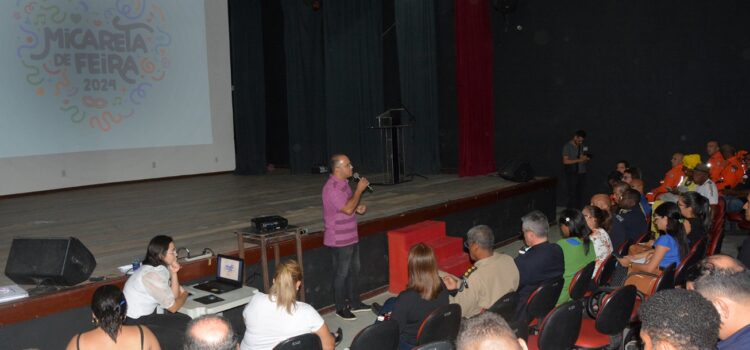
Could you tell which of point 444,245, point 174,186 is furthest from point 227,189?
point 444,245

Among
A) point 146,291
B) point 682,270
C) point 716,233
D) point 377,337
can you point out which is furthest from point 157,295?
point 716,233

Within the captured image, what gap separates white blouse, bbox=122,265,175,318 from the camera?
11.9 ft

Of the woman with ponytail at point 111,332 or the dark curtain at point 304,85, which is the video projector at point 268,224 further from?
the dark curtain at point 304,85

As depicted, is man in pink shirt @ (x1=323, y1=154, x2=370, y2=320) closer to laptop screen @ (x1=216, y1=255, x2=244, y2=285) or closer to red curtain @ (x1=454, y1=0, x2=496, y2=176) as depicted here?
laptop screen @ (x1=216, y1=255, x2=244, y2=285)

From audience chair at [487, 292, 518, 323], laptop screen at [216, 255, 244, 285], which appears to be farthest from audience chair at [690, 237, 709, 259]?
laptop screen at [216, 255, 244, 285]

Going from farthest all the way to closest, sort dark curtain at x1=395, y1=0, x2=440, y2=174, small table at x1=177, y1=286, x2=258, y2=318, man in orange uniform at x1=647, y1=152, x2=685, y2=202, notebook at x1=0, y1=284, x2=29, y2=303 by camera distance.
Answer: dark curtain at x1=395, y1=0, x2=440, y2=174 < man in orange uniform at x1=647, y1=152, x2=685, y2=202 < small table at x1=177, y1=286, x2=258, y2=318 < notebook at x1=0, y1=284, x2=29, y2=303

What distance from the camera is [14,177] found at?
8.76 meters

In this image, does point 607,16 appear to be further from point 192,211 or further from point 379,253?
point 192,211

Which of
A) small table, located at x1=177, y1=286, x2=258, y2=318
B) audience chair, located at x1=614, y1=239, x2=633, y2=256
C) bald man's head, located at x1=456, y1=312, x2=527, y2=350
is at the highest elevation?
bald man's head, located at x1=456, y1=312, x2=527, y2=350

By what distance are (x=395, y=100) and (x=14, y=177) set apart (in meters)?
6.30

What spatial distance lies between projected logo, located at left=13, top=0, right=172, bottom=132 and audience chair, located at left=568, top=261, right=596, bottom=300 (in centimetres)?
730

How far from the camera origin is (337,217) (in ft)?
16.5

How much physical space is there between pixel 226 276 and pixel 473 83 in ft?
21.3

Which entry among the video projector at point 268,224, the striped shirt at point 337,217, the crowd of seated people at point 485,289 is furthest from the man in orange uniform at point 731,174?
the video projector at point 268,224
